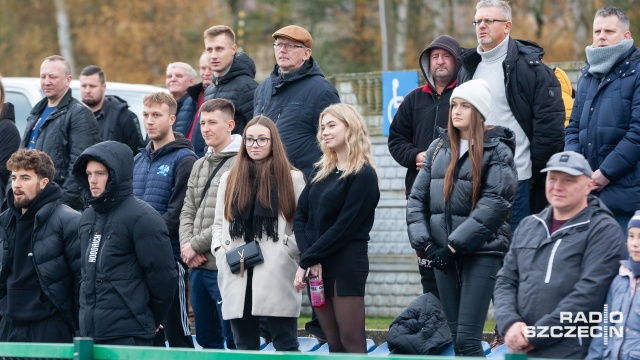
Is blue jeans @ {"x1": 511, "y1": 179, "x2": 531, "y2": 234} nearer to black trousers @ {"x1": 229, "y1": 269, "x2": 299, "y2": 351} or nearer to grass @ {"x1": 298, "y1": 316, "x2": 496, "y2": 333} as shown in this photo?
black trousers @ {"x1": 229, "y1": 269, "x2": 299, "y2": 351}

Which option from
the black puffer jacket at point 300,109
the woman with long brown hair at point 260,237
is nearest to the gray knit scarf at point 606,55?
the black puffer jacket at point 300,109

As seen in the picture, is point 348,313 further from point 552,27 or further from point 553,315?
point 552,27

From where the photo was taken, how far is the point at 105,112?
11234 millimetres

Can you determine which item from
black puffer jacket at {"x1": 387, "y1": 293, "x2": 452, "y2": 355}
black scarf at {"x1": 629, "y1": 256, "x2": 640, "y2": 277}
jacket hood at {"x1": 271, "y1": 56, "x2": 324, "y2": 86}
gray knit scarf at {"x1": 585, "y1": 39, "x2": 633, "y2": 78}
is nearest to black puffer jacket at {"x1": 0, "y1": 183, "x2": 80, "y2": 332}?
jacket hood at {"x1": 271, "y1": 56, "x2": 324, "y2": 86}

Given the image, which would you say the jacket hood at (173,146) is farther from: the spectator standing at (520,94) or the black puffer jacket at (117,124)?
the spectator standing at (520,94)

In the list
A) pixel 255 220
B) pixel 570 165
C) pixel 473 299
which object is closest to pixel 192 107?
pixel 255 220

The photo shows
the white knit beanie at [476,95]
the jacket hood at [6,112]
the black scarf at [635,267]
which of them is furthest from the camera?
the jacket hood at [6,112]

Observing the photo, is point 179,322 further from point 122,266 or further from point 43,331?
point 122,266

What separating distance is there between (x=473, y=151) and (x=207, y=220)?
2314 millimetres

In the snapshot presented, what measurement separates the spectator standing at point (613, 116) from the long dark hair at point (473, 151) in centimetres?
92

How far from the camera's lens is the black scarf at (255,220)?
27.0ft

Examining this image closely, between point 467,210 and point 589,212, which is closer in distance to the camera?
point 589,212

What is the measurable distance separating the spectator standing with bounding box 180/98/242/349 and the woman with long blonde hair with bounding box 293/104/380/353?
1.00m

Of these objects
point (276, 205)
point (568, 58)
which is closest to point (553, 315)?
point (276, 205)
